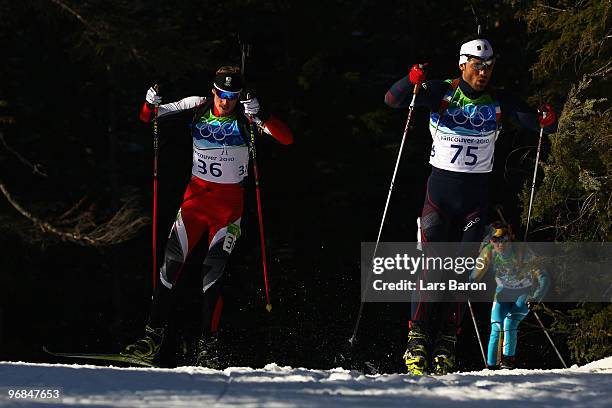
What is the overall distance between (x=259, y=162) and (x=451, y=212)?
9.88 m

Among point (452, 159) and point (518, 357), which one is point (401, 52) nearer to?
point (518, 357)

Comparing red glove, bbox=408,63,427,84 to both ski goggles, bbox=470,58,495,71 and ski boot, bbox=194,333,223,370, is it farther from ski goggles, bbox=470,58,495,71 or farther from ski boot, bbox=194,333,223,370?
ski boot, bbox=194,333,223,370

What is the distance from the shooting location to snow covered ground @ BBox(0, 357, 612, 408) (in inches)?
259

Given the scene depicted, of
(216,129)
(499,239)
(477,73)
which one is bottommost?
(499,239)

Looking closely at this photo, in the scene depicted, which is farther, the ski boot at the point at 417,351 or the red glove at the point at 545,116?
the red glove at the point at 545,116

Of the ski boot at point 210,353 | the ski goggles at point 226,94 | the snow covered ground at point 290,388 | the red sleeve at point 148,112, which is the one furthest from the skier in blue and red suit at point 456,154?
the red sleeve at point 148,112

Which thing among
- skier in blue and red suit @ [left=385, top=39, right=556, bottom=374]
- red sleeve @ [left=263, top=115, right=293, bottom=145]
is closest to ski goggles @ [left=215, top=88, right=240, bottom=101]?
red sleeve @ [left=263, top=115, right=293, bottom=145]

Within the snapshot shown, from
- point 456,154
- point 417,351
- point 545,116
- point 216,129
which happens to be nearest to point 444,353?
point 417,351

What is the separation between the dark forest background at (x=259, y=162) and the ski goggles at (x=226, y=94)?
274 inches

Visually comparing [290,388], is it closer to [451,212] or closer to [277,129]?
[451,212]

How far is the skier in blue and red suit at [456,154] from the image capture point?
895 cm

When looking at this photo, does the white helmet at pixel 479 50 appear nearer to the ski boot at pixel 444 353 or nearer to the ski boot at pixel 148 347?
the ski boot at pixel 444 353

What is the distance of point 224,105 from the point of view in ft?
30.7

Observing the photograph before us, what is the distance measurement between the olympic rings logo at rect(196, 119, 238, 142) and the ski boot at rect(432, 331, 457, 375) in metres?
2.37
